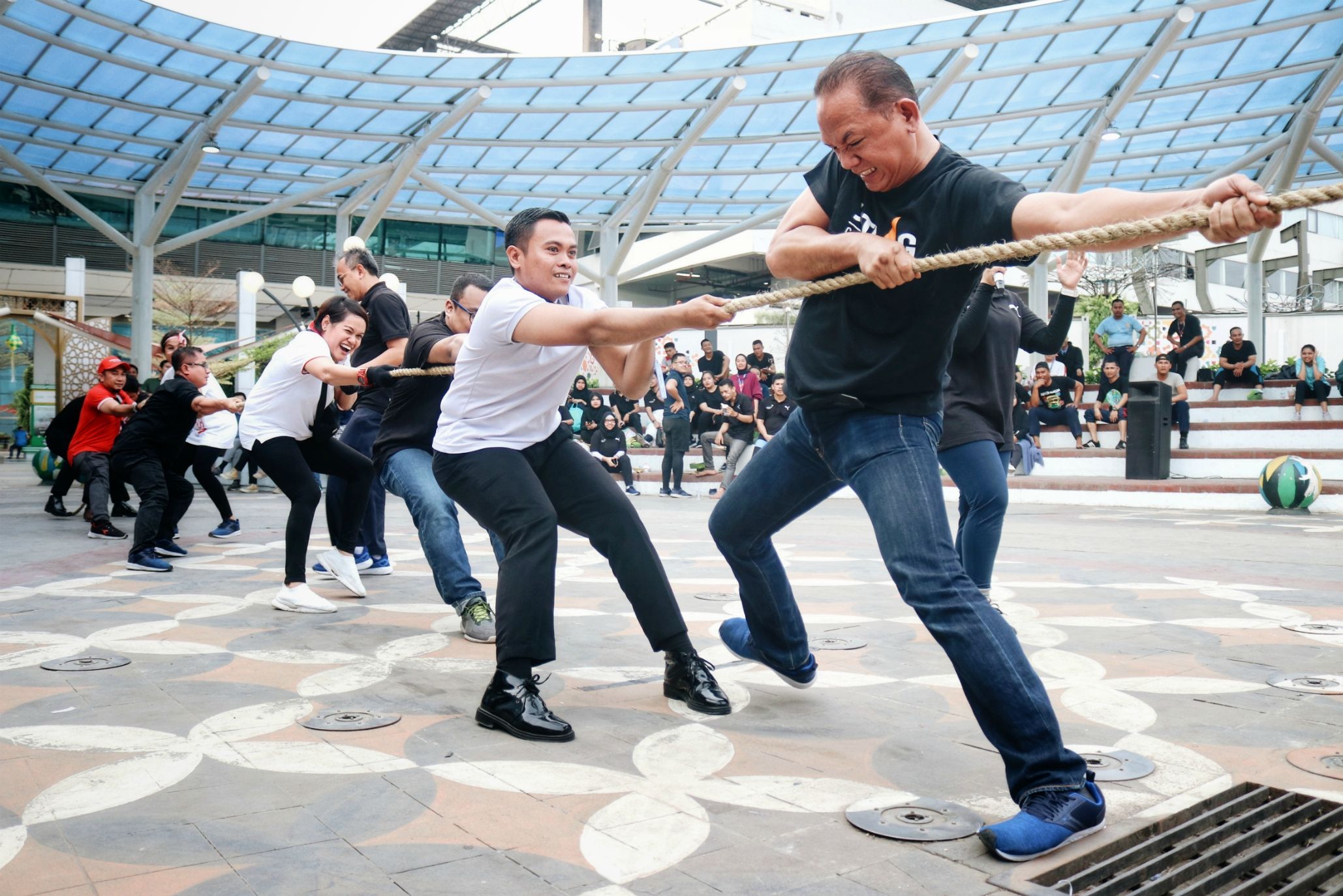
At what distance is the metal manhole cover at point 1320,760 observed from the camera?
260 centimetres

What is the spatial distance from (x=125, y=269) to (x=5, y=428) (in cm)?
579

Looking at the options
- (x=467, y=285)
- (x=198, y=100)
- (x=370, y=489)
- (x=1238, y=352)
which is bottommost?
(x=370, y=489)

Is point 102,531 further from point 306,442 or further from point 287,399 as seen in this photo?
point 287,399

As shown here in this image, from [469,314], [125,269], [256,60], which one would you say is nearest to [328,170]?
[256,60]

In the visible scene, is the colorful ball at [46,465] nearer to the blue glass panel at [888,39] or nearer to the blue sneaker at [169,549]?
the blue sneaker at [169,549]

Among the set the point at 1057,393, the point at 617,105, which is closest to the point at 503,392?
the point at 1057,393

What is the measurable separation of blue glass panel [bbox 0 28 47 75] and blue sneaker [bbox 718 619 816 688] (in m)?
19.2

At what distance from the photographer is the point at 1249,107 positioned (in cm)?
2331

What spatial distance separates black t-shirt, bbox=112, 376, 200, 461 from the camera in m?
7.14

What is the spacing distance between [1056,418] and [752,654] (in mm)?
14015

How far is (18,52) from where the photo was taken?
18.4 meters

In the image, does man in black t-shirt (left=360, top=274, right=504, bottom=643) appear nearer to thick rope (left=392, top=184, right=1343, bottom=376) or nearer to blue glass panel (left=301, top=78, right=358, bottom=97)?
thick rope (left=392, top=184, right=1343, bottom=376)

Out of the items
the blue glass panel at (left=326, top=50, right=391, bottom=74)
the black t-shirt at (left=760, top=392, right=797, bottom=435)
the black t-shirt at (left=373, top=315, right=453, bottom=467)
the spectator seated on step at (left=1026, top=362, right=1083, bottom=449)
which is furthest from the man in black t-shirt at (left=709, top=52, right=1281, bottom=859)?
the blue glass panel at (left=326, top=50, right=391, bottom=74)

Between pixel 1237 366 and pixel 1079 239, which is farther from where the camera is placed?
pixel 1237 366
